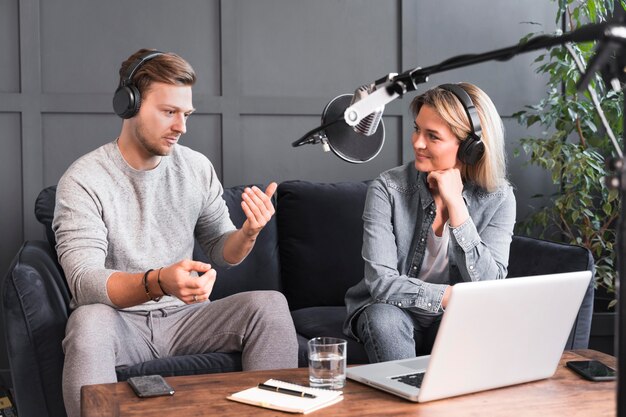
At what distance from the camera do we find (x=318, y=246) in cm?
297

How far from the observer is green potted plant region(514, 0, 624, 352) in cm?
324

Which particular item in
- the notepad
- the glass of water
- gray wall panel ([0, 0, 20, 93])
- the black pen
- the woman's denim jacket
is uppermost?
gray wall panel ([0, 0, 20, 93])

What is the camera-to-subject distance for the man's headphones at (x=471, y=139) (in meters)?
2.21

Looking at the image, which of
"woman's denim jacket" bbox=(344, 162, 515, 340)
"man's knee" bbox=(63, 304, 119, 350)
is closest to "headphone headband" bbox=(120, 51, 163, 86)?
"man's knee" bbox=(63, 304, 119, 350)

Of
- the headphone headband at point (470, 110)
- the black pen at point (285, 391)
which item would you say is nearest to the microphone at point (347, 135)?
the black pen at point (285, 391)

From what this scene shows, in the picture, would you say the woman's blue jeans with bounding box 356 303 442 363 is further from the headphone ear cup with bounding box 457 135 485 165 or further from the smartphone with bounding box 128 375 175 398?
the smartphone with bounding box 128 375 175 398

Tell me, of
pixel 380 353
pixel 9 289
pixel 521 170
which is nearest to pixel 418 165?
pixel 380 353

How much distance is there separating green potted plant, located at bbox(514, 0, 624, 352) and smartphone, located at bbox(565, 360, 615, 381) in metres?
1.62

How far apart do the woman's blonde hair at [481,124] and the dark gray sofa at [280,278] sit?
1.29 ft

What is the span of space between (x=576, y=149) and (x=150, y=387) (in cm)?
229

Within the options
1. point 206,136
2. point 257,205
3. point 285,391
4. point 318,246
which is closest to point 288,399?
point 285,391

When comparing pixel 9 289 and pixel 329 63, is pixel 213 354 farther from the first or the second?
pixel 329 63

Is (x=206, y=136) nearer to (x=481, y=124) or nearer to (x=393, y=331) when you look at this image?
(x=481, y=124)

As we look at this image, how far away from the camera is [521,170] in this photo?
364cm
